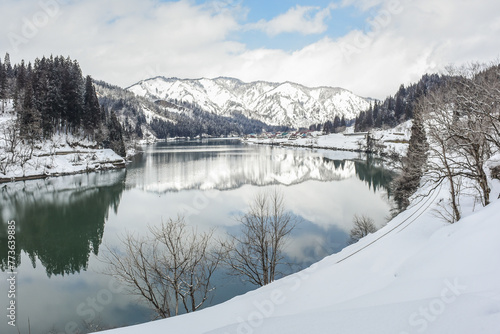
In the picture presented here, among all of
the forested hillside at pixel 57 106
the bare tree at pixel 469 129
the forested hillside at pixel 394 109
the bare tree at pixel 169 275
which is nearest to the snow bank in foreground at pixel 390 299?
the bare tree at pixel 169 275

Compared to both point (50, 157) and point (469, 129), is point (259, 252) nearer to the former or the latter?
point (469, 129)

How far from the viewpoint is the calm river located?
14.0 meters

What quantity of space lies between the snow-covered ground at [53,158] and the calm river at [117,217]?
4223 mm

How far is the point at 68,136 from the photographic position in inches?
2320

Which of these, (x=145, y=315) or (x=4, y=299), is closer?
(x=145, y=315)

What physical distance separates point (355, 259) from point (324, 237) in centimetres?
1116

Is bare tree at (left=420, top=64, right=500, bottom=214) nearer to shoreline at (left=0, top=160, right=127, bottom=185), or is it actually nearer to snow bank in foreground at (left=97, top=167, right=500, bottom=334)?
snow bank in foreground at (left=97, top=167, right=500, bottom=334)

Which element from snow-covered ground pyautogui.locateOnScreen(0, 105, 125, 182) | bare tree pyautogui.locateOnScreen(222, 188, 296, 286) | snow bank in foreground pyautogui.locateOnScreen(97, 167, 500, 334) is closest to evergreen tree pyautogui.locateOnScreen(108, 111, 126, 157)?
snow-covered ground pyautogui.locateOnScreen(0, 105, 125, 182)

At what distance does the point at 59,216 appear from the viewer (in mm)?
28359

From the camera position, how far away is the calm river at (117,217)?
14.0 meters

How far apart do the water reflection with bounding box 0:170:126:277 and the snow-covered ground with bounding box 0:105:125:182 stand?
3.90 metres

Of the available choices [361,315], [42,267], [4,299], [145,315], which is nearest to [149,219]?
[42,267]

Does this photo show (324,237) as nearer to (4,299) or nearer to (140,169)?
(4,299)

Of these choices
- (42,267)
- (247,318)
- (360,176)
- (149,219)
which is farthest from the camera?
(360,176)
